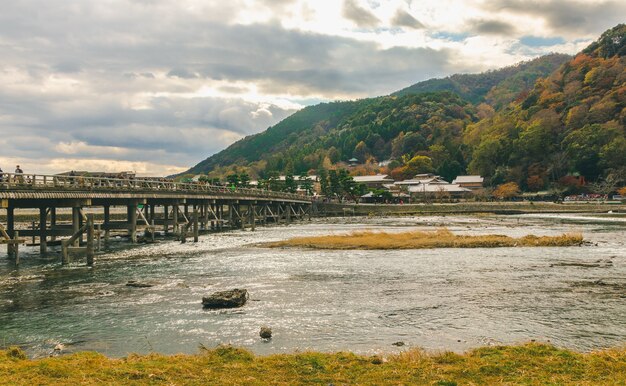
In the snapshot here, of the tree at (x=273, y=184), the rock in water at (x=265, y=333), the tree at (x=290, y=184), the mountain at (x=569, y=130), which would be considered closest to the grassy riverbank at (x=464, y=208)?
the mountain at (x=569, y=130)

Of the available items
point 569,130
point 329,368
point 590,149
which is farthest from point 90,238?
point 569,130

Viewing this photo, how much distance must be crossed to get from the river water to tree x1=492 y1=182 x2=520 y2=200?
9310cm

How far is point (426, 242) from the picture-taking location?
44156 millimetres

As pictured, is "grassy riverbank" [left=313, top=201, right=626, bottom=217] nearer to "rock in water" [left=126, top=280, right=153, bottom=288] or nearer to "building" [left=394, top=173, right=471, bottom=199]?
"building" [left=394, top=173, right=471, bottom=199]

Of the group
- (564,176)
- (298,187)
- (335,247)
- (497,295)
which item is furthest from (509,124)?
(497,295)

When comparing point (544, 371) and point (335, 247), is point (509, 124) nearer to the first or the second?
point (335, 247)

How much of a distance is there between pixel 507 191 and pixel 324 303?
113727 mm

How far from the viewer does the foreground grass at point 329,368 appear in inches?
421

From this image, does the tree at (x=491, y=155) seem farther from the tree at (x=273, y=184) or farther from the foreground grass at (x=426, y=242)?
the foreground grass at (x=426, y=242)

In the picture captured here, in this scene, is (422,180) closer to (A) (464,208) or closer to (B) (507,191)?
(B) (507,191)

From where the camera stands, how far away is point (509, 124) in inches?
5901

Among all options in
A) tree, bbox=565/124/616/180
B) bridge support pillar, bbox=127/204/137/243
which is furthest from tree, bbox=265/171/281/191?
bridge support pillar, bbox=127/204/137/243

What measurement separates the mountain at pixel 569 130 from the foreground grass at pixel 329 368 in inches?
4591

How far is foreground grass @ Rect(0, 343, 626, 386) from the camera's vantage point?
10.7 meters
